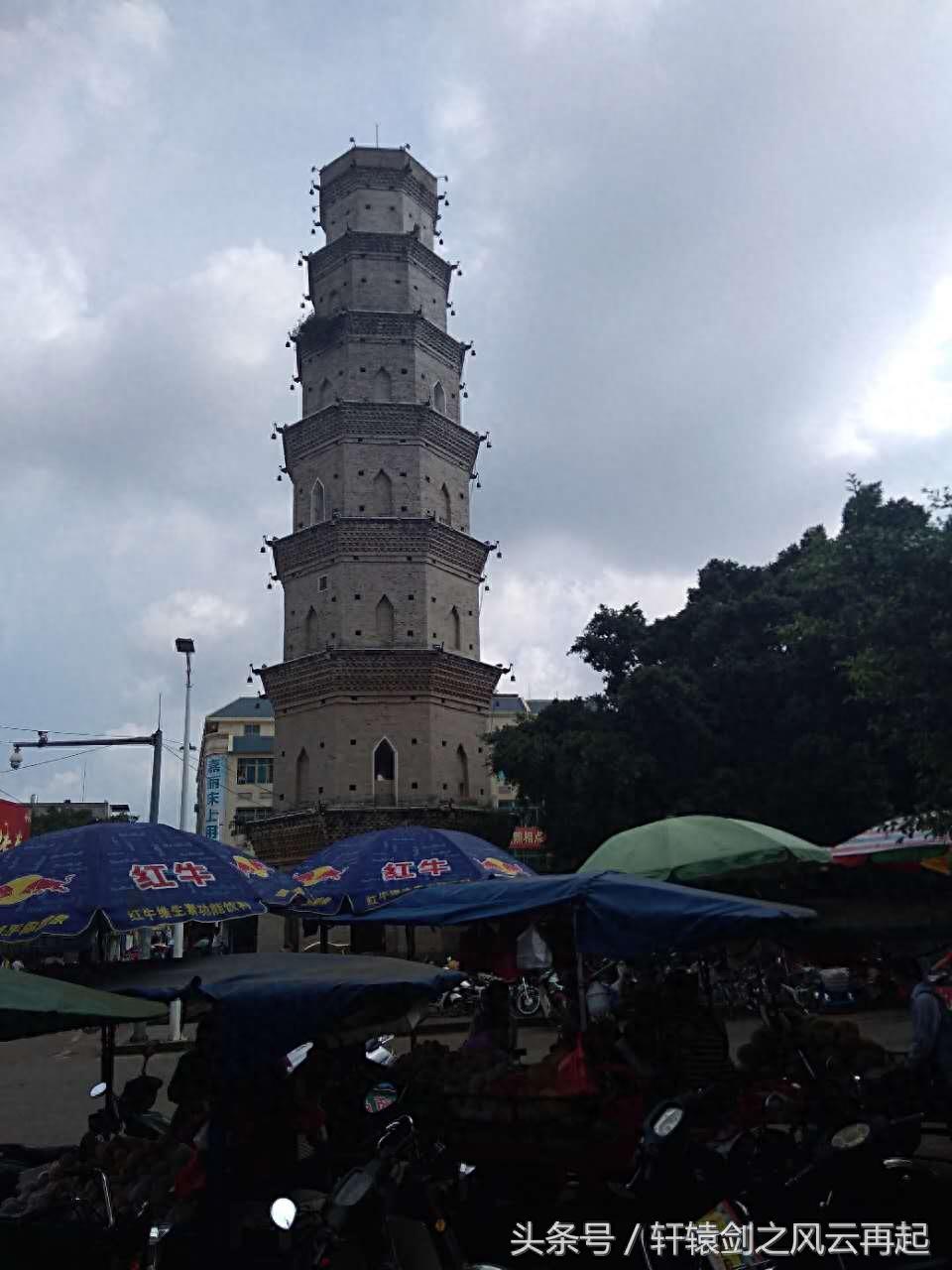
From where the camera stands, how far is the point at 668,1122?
4.79m

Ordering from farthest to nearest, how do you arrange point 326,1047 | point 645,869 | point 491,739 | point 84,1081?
point 491,739 < point 84,1081 < point 645,869 < point 326,1047

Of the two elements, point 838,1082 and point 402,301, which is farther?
point 402,301

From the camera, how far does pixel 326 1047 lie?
6.08 meters

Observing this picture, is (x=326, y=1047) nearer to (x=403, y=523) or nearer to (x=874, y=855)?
(x=874, y=855)

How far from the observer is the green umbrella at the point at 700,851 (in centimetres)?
915

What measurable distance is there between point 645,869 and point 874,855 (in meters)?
3.91

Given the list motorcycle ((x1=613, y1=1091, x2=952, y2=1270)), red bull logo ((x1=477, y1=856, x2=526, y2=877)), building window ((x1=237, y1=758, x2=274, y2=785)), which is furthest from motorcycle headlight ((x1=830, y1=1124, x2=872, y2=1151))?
building window ((x1=237, y1=758, x2=274, y2=785))

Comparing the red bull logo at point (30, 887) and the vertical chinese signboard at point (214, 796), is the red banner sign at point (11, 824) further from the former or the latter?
the red bull logo at point (30, 887)

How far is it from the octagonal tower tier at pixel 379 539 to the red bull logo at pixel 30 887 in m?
19.3

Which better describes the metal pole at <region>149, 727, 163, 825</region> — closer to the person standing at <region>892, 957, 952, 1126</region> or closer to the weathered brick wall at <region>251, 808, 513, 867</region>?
the weathered brick wall at <region>251, 808, 513, 867</region>

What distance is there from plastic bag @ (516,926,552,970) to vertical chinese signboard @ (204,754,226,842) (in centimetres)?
3166

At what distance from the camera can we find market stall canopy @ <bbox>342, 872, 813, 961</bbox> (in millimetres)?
6289

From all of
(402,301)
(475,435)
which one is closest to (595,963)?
(475,435)

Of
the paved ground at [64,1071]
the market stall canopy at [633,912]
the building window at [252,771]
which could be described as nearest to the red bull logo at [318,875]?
the paved ground at [64,1071]
